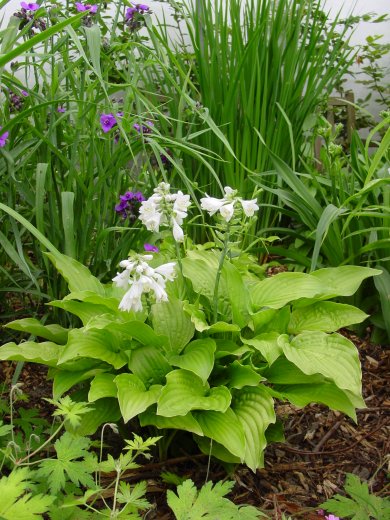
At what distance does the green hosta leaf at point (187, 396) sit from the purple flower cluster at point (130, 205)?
576 mm

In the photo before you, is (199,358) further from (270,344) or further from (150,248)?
(150,248)

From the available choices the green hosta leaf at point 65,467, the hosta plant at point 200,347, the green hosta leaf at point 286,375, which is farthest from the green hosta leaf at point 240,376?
the green hosta leaf at point 65,467

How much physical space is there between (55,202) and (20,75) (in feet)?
6.06

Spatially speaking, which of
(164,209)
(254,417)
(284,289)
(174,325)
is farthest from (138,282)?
(284,289)

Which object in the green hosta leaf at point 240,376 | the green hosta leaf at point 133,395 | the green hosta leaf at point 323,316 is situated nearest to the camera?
the green hosta leaf at point 133,395

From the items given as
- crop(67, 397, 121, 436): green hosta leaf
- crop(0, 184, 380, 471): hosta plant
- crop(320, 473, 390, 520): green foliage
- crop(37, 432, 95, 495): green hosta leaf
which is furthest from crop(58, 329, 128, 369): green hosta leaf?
crop(320, 473, 390, 520): green foliage

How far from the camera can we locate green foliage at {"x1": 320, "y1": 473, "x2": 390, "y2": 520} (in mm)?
1114

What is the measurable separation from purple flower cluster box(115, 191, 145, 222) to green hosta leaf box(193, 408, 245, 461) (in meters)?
0.65

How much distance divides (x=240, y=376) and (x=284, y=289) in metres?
0.31

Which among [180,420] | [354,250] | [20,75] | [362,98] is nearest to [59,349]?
[180,420]

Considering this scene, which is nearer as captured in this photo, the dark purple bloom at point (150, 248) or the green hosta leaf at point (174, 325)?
the green hosta leaf at point (174, 325)

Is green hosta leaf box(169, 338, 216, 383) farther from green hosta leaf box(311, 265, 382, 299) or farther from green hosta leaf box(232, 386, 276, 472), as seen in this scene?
green hosta leaf box(311, 265, 382, 299)

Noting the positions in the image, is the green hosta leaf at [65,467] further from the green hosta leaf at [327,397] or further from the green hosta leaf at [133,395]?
the green hosta leaf at [327,397]

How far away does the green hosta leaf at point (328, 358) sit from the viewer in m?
1.36
